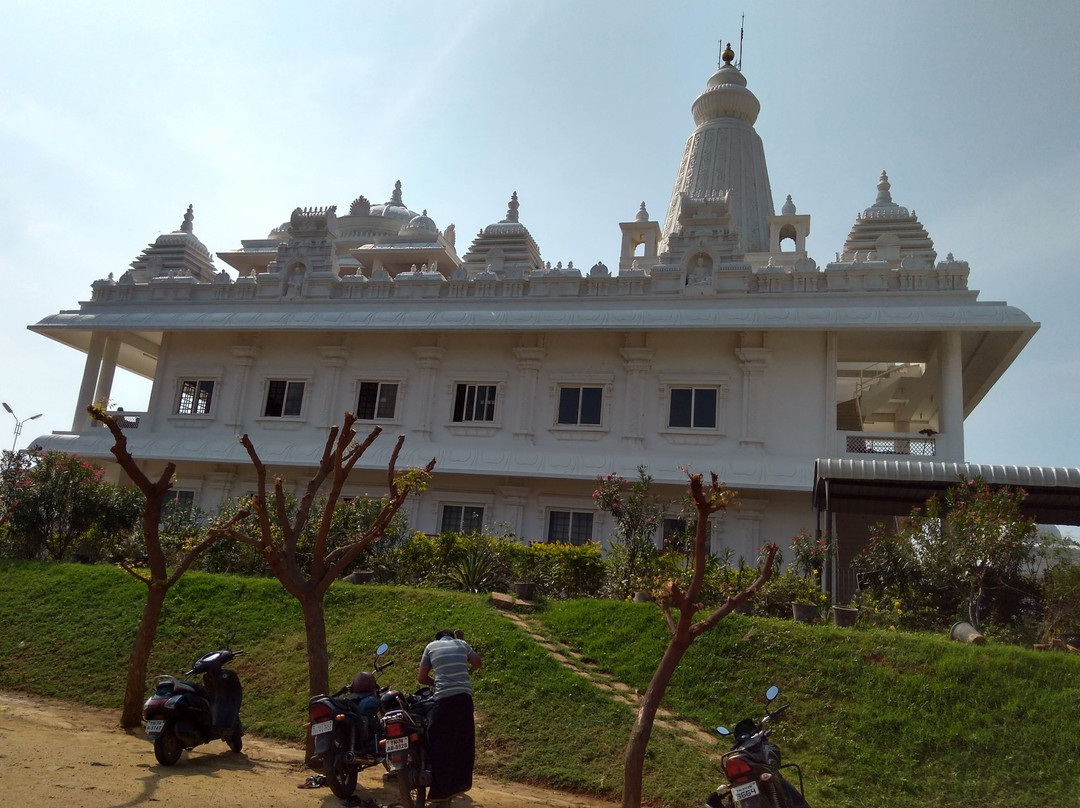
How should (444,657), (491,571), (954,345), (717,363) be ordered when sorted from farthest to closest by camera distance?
(717,363)
(954,345)
(491,571)
(444,657)

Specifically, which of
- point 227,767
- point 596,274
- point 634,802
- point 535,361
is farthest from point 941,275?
point 227,767

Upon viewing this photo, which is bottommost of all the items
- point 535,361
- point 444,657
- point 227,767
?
point 227,767

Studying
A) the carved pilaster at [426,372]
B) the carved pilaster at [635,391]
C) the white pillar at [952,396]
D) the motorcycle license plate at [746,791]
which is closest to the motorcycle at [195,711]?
the motorcycle license plate at [746,791]

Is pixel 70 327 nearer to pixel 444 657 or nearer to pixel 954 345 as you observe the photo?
pixel 444 657

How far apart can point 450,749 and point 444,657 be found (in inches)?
25.5

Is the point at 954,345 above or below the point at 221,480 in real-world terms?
above

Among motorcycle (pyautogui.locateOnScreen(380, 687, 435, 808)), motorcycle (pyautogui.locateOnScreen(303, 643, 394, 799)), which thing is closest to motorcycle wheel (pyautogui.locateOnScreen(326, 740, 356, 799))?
motorcycle (pyautogui.locateOnScreen(303, 643, 394, 799))

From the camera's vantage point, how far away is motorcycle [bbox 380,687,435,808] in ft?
20.2

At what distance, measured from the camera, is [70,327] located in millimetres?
21203

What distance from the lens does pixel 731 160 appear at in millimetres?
27547

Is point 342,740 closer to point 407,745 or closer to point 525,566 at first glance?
point 407,745

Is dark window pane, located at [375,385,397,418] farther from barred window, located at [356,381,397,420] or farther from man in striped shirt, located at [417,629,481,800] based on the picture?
man in striped shirt, located at [417,629,481,800]

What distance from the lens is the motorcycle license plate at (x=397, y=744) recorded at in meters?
6.14

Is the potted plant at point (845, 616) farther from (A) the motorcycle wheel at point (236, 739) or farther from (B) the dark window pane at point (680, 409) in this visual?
(B) the dark window pane at point (680, 409)
